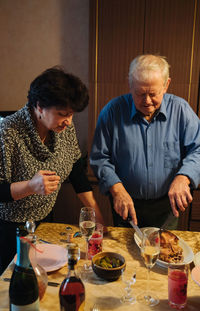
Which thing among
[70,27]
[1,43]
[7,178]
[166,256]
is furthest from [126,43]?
[166,256]

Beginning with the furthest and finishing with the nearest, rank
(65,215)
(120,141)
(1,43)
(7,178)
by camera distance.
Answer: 1. (1,43)
2. (65,215)
3. (120,141)
4. (7,178)

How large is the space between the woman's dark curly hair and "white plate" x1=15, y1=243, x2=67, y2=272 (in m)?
0.60

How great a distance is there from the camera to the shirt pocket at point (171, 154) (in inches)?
70.1

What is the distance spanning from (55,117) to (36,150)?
0.22m

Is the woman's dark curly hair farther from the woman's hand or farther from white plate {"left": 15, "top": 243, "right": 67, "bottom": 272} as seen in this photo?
white plate {"left": 15, "top": 243, "right": 67, "bottom": 272}

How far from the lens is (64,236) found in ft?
4.74

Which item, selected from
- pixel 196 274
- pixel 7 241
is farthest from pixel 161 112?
pixel 7 241

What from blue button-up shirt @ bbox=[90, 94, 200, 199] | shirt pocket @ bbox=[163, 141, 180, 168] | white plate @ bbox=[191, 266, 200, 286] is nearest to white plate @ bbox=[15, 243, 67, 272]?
white plate @ bbox=[191, 266, 200, 286]

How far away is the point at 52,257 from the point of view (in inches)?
48.5

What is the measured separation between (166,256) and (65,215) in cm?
205

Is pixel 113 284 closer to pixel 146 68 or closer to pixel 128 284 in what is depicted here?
pixel 128 284

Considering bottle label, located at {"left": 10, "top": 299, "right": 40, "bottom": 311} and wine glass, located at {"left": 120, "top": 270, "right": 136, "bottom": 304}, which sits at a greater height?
bottle label, located at {"left": 10, "top": 299, "right": 40, "bottom": 311}

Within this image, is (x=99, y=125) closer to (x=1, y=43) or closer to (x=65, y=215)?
(x=65, y=215)

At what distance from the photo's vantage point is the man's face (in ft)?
5.25
